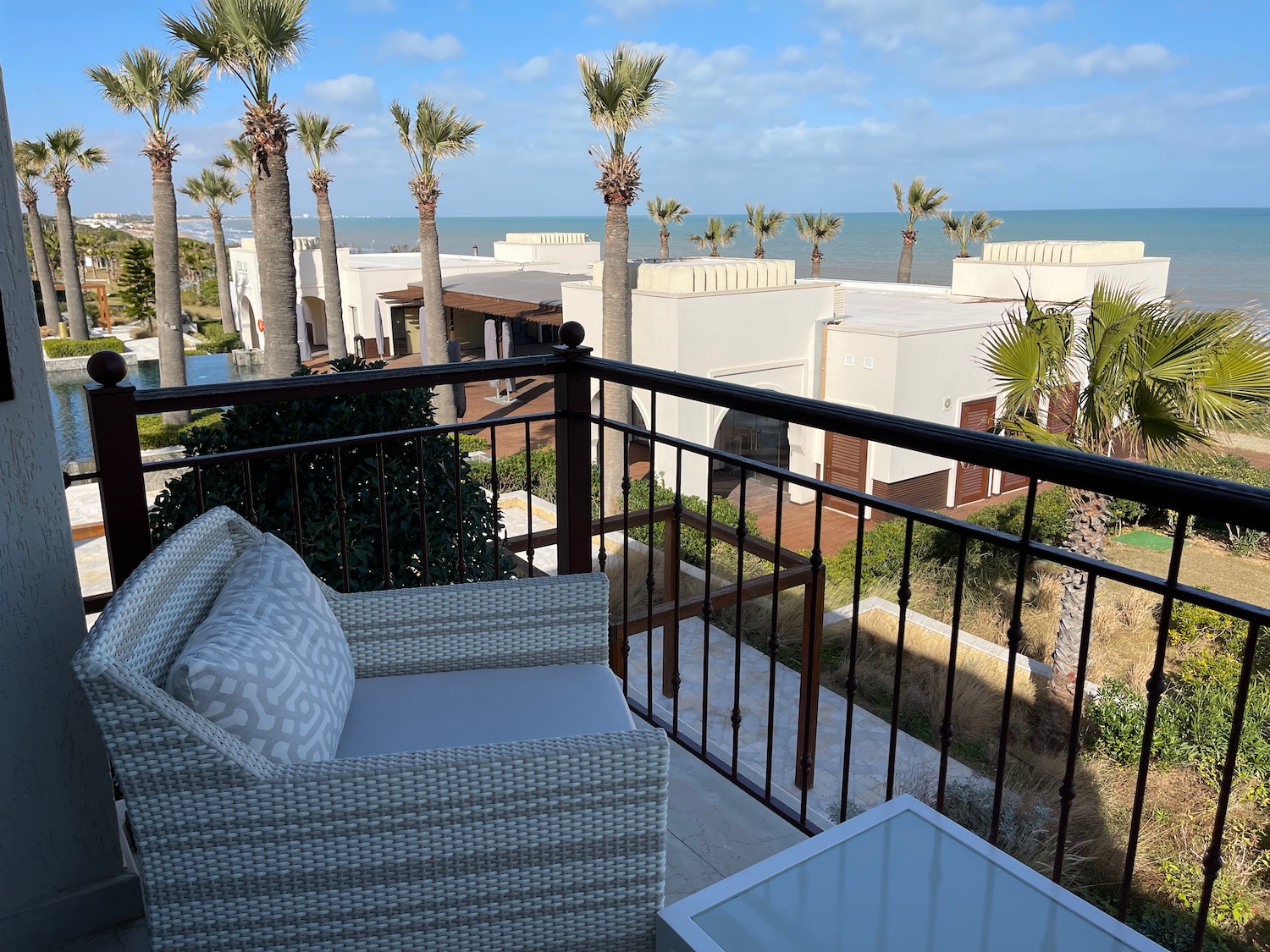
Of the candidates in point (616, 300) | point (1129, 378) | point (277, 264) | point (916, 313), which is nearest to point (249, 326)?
point (277, 264)

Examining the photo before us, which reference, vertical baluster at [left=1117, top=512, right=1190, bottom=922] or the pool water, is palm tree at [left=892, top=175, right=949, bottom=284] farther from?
vertical baluster at [left=1117, top=512, right=1190, bottom=922]

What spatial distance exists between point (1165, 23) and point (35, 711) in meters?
110

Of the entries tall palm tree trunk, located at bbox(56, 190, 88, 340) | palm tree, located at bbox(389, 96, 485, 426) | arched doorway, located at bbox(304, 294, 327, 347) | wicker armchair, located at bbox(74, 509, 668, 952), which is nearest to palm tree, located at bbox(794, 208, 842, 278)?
palm tree, located at bbox(389, 96, 485, 426)

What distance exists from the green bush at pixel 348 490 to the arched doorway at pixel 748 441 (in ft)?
49.6

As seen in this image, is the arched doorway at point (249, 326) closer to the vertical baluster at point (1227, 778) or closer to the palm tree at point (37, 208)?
the palm tree at point (37, 208)

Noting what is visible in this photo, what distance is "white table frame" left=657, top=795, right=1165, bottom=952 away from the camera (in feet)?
4.31

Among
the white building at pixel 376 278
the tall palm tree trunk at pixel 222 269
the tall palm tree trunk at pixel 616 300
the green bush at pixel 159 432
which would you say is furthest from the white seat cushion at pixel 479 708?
the tall palm tree trunk at pixel 222 269

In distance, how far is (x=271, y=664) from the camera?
1.46 m

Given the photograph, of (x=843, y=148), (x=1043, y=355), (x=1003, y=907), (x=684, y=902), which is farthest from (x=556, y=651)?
(x=843, y=148)

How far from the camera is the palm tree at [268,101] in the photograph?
13633 millimetres

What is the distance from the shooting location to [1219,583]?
13.2 metres

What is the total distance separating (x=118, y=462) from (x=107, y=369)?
0.22m

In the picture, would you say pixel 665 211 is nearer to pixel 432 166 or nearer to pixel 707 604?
pixel 432 166

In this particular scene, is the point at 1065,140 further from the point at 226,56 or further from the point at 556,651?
the point at 556,651
